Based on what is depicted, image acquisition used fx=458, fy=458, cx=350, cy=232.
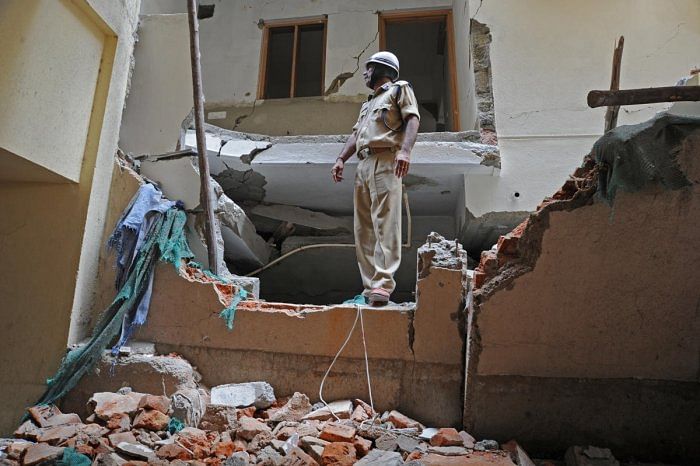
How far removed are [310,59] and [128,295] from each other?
7.01 metres

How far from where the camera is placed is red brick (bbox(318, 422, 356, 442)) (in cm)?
241

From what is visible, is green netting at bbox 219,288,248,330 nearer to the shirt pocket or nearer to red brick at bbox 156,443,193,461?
red brick at bbox 156,443,193,461

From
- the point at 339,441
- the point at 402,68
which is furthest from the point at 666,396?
the point at 402,68

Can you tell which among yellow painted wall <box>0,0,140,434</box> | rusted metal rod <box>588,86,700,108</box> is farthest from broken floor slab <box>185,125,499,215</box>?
rusted metal rod <box>588,86,700,108</box>

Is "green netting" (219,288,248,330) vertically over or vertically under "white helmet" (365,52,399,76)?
under

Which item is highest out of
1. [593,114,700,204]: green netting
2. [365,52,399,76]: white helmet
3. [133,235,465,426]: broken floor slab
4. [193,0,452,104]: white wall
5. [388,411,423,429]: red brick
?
[193,0,452,104]: white wall

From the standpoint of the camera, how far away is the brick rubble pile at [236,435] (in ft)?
7.37

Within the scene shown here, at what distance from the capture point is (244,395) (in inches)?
112

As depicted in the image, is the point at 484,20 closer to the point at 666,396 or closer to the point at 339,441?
the point at 666,396

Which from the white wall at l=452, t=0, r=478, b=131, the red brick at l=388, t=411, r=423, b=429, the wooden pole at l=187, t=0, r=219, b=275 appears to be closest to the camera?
the red brick at l=388, t=411, r=423, b=429

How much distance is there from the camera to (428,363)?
2811mm

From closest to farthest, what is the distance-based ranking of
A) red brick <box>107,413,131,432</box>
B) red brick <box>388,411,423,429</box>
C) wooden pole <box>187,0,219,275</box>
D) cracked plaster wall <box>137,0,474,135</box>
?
red brick <box>107,413,131,432</box> < red brick <box>388,411,423,429</box> < wooden pole <box>187,0,219,275</box> < cracked plaster wall <box>137,0,474,135</box>

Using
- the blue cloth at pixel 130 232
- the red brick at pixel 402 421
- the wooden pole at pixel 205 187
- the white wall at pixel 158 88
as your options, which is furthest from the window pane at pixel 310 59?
the red brick at pixel 402 421

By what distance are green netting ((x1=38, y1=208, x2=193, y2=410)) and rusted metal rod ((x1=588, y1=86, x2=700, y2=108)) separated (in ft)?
8.85
